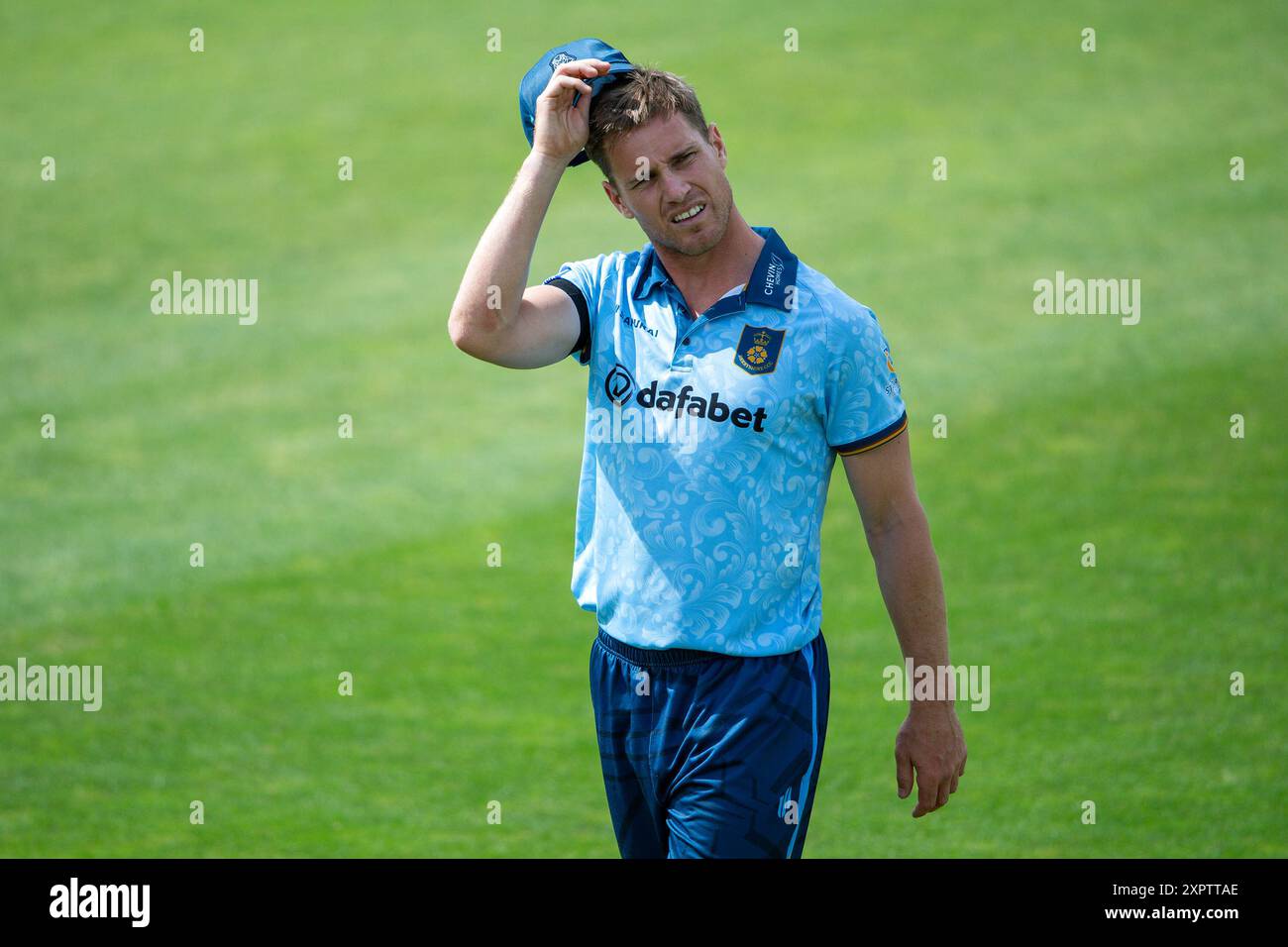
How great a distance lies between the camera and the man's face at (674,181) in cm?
390

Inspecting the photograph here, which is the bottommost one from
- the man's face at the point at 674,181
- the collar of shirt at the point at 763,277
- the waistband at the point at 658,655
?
the waistband at the point at 658,655

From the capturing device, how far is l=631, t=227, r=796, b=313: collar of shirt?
393 centimetres

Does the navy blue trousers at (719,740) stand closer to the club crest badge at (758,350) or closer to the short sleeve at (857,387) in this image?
the short sleeve at (857,387)

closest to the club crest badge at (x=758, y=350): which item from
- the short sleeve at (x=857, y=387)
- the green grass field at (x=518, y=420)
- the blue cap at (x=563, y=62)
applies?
the short sleeve at (x=857, y=387)

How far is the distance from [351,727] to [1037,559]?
4.34m

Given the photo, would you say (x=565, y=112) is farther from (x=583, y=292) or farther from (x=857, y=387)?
(x=857, y=387)

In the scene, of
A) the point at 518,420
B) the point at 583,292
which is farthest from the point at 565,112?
the point at 518,420

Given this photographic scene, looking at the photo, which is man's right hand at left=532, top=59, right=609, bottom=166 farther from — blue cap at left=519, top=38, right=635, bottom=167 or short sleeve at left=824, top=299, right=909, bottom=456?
short sleeve at left=824, top=299, right=909, bottom=456

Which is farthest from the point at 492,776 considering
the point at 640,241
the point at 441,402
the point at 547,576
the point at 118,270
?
the point at 118,270

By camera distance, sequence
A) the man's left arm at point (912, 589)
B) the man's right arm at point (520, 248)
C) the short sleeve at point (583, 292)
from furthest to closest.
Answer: the short sleeve at point (583, 292) → the man's left arm at point (912, 589) → the man's right arm at point (520, 248)

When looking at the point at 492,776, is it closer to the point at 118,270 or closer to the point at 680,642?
the point at 680,642

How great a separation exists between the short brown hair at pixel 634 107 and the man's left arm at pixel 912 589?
3.36ft
